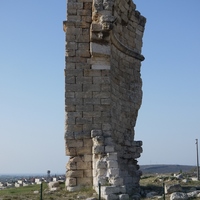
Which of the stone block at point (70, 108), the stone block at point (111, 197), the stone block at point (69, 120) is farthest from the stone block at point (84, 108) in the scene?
the stone block at point (111, 197)

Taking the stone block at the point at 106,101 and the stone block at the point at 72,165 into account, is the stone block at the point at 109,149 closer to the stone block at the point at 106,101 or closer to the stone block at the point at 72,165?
the stone block at the point at 72,165

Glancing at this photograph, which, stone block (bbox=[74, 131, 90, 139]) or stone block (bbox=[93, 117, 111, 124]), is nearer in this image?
stone block (bbox=[74, 131, 90, 139])

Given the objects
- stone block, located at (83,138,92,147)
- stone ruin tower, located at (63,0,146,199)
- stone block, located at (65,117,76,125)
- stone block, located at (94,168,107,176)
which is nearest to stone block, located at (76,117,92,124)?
stone ruin tower, located at (63,0,146,199)

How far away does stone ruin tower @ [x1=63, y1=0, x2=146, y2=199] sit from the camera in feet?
36.7

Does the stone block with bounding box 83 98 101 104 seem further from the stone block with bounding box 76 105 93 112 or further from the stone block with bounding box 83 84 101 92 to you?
the stone block with bounding box 83 84 101 92

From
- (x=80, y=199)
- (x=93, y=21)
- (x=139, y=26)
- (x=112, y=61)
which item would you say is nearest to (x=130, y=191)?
(x=80, y=199)

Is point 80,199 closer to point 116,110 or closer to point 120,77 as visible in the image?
point 116,110

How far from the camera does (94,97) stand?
38.8ft

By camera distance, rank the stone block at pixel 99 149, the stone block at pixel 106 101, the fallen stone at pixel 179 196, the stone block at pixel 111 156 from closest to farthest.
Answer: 1. the fallen stone at pixel 179 196
2. the stone block at pixel 111 156
3. the stone block at pixel 99 149
4. the stone block at pixel 106 101

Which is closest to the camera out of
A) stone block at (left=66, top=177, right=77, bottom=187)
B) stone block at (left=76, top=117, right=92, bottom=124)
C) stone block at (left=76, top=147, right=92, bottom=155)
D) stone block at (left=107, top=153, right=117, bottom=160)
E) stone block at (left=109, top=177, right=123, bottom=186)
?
stone block at (left=109, top=177, right=123, bottom=186)

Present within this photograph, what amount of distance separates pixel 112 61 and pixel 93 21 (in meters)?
1.44

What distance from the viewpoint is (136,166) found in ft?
45.5

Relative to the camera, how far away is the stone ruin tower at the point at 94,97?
1119 cm

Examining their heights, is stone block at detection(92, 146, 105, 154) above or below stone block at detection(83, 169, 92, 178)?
above
